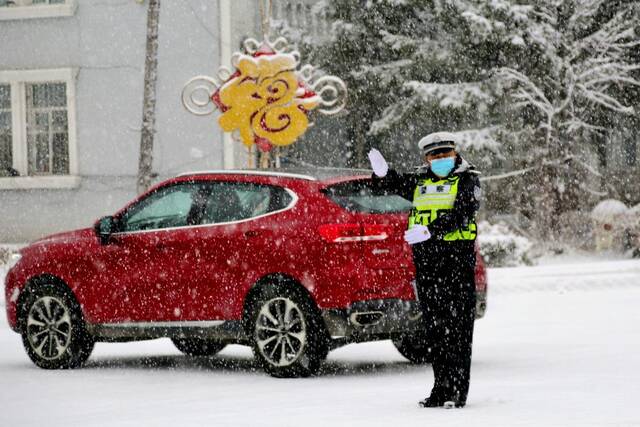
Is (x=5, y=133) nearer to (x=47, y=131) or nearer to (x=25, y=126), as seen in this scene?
(x=25, y=126)

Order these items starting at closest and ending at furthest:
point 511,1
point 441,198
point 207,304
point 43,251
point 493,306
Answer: point 441,198
point 207,304
point 43,251
point 493,306
point 511,1

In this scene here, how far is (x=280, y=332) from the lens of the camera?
1065cm

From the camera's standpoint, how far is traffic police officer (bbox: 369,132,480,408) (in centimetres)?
873

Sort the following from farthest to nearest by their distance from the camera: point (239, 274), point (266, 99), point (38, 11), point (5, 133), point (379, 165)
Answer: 1. point (5, 133)
2. point (38, 11)
3. point (266, 99)
4. point (239, 274)
5. point (379, 165)

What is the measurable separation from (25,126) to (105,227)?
15927 mm

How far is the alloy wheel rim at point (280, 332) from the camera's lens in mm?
10570

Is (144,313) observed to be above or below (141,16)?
below

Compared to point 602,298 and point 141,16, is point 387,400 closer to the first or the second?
point 602,298

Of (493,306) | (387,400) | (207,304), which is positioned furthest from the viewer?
(493,306)

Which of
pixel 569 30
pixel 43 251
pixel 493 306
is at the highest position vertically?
pixel 569 30

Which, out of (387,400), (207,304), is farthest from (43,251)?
(387,400)

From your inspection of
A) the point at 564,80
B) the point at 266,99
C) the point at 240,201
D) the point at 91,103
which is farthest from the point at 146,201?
the point at 564,80

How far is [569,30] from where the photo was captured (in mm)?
26859

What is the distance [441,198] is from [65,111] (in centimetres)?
1939
